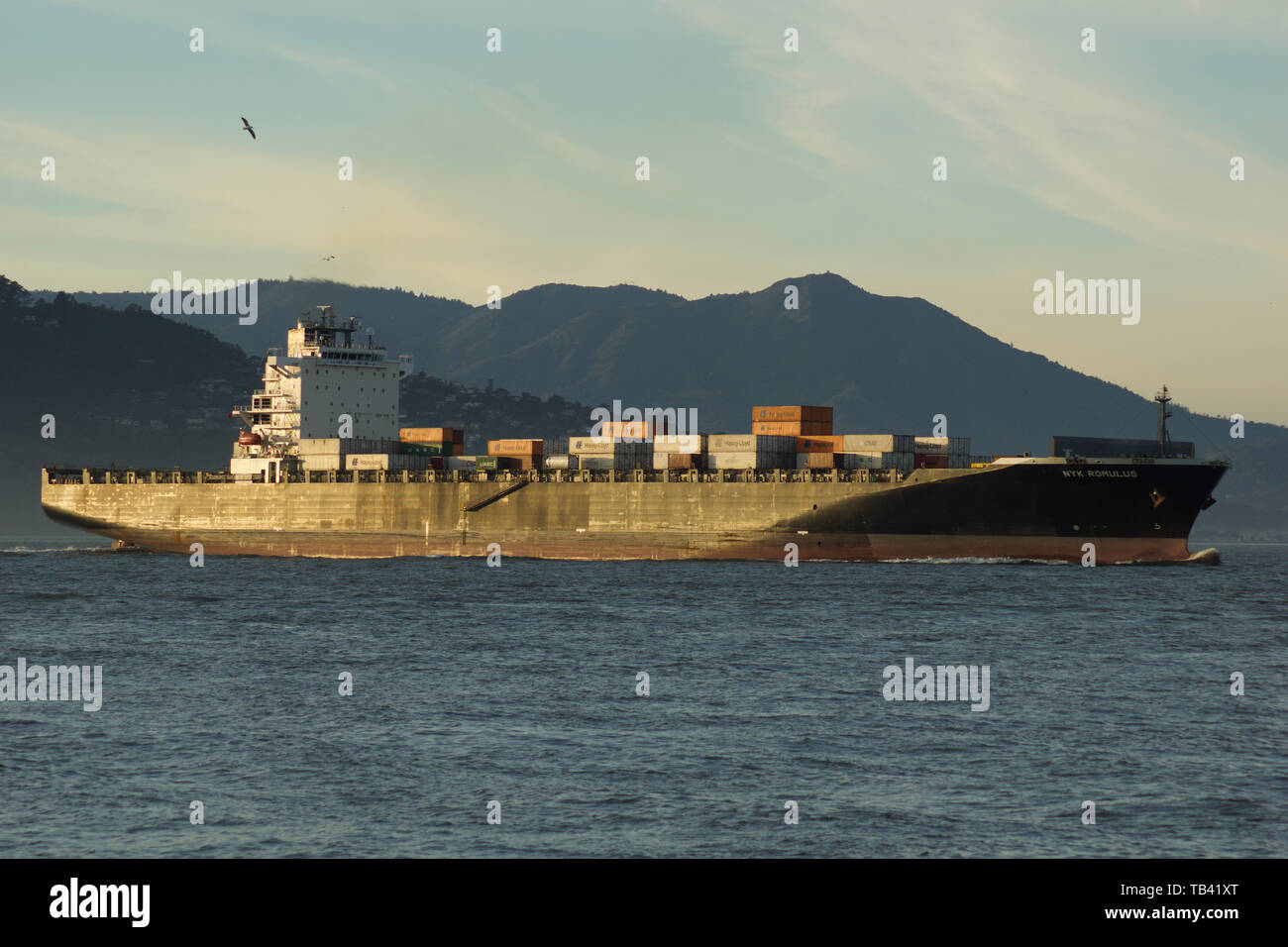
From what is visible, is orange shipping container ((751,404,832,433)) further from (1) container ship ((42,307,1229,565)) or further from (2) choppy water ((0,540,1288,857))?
(2) choppy water ((0,540,1288,857))

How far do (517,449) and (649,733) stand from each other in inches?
2705

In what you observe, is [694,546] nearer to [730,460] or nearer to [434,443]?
[730,460]

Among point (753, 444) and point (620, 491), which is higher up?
point (753, 444)

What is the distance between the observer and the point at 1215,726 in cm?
2927

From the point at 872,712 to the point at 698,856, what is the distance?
12.9 m

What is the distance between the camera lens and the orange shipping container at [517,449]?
310 ft

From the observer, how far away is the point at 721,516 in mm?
81000

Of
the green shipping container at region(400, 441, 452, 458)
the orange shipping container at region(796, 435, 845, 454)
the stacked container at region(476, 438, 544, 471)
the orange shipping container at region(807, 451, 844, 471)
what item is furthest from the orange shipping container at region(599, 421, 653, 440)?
the green shipping container at region(400, 441, 452, 458)

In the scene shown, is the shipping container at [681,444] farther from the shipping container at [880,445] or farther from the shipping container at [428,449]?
the shipping container at [428,449]

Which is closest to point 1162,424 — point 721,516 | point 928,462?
point 928,462

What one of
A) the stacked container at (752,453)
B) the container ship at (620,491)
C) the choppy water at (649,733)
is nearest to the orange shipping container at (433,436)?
the container ship at (620,491)
